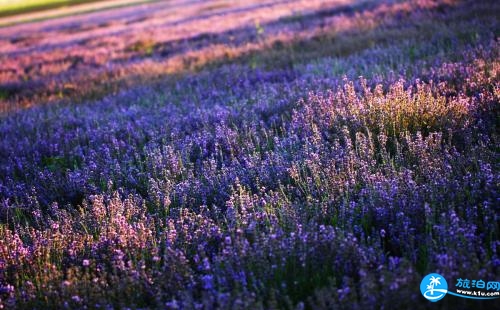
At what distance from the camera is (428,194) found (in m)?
3.32

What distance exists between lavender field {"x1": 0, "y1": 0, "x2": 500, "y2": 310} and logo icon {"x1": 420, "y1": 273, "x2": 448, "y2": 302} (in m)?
0.05

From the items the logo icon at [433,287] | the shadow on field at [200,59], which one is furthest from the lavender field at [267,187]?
the shadow on field at [200,59]

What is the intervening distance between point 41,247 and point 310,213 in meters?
2.07

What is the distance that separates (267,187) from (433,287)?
1881 millimetres

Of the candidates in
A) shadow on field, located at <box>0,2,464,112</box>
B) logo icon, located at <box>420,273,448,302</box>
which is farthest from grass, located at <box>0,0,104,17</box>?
logo icon, located at <box>420,273,448,302</box>

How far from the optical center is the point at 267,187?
408cm

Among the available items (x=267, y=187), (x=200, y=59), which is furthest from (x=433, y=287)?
(x=200, y=59)

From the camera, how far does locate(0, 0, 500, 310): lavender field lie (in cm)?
281

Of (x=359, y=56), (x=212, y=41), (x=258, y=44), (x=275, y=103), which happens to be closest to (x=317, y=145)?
(x=275, y=103)

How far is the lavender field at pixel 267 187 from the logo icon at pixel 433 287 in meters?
0.05

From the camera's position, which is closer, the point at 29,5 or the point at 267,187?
the point at 267,187

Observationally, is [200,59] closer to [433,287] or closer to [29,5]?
[433,287]

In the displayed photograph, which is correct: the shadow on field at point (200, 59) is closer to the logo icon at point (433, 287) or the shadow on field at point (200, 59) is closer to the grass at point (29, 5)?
the logo icon at point (433, 287)

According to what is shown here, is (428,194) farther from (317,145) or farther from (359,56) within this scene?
(359,56)
